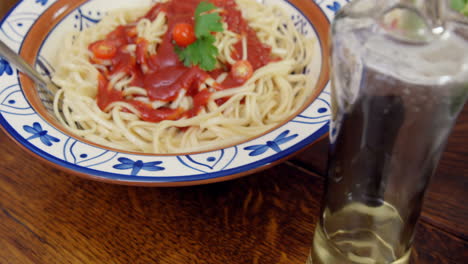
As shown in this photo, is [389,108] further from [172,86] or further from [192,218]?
[172,86]

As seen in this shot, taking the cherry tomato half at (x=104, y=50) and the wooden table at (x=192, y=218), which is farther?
the cherry tomato half at (x=104, y=50)

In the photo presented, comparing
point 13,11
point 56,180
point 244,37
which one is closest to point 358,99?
point 56,180

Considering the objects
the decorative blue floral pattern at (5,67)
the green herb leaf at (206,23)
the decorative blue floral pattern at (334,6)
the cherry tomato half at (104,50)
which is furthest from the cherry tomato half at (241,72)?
the decorative blue floral pattern at (5,67)

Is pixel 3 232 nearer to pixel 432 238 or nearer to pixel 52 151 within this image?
pixel 52 151

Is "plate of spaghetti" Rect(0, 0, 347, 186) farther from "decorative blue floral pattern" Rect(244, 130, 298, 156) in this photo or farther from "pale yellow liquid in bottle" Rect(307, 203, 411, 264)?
"pale yellow liquid in bottle" Rect(307, 203, 411, 264)

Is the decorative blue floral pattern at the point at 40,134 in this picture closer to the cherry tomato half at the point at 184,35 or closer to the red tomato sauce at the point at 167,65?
the red tomato sauce at the point at 167,65

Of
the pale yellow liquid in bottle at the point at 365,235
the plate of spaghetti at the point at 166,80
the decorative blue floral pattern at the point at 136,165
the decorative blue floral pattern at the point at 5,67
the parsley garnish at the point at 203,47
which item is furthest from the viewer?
the parsley garnish at the point at 203,47

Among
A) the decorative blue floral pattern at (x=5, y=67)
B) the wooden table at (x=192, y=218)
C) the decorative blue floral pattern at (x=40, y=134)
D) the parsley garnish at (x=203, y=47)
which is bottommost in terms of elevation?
the wooden table at (x=192, y=218)
